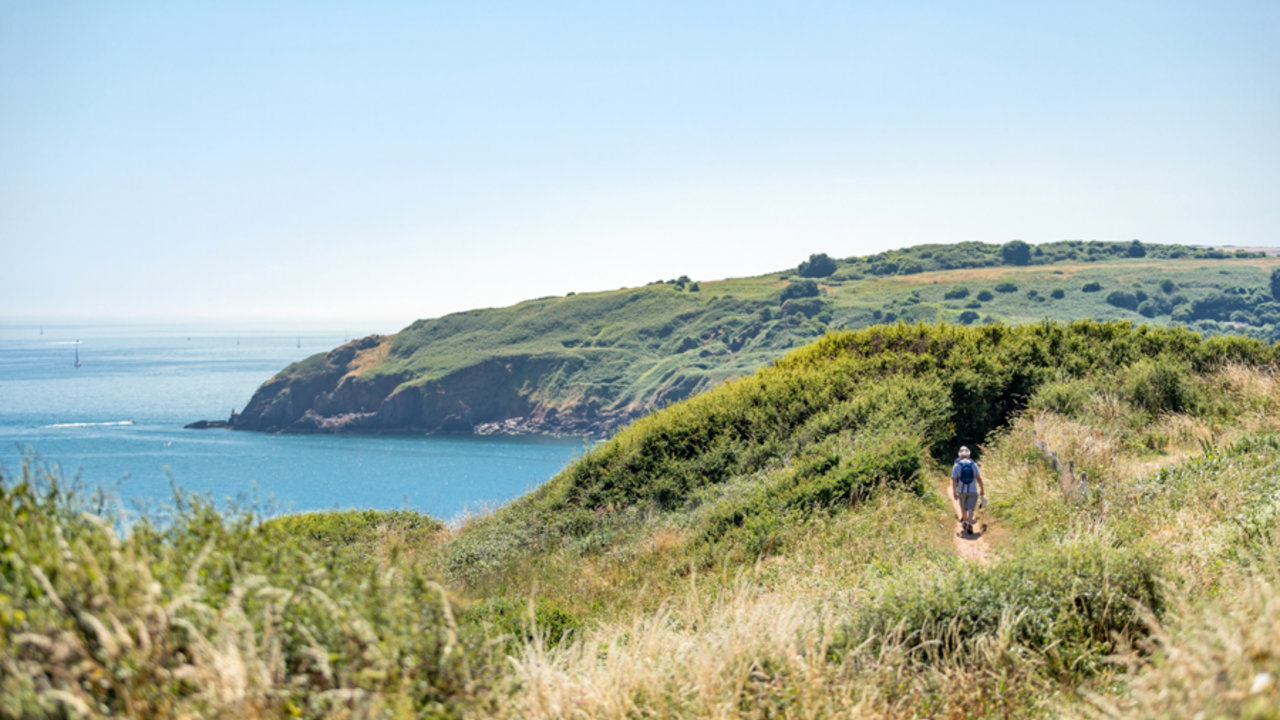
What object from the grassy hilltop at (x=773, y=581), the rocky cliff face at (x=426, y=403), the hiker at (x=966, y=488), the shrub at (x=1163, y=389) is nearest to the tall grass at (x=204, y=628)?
the grassy hilltop at (x=773, y=581)

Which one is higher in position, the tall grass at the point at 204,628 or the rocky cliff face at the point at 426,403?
the tall grass at the point at 204,628

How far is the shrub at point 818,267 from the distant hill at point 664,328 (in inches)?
215

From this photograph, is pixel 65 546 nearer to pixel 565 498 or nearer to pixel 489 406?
pixel 565 498

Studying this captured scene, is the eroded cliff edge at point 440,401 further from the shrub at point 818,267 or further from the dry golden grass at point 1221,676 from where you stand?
the dry golden grass at point 1221,676

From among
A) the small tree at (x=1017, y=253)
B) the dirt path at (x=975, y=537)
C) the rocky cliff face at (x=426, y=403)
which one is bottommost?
the rocky cliff face at (x=426, y=403)

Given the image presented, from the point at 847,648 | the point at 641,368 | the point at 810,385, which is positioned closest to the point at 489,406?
the point at 641,368

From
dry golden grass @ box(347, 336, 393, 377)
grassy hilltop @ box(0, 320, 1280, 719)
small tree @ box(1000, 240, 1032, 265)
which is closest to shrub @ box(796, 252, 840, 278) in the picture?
small tree @ box(1000, 240, 1032, 265)

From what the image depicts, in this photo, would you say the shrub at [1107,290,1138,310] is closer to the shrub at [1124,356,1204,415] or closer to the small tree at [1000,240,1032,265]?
the small tree at [1000,240,1032,265]

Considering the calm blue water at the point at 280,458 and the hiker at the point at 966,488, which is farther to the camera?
the calm blue water at the point at 280,458

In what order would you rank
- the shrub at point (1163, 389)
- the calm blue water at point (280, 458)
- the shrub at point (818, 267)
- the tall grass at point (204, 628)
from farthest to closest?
the shrub at point (818, 267), the calm blue water at point (280, 458), the shrub at point (1163, 389), the tall grass at point (204, 628)

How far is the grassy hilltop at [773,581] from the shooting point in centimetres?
285

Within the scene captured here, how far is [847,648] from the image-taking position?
527 centimetres

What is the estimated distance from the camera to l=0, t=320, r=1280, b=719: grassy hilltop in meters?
2.85

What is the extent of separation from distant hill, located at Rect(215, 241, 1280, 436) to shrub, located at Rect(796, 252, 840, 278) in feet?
17.9
